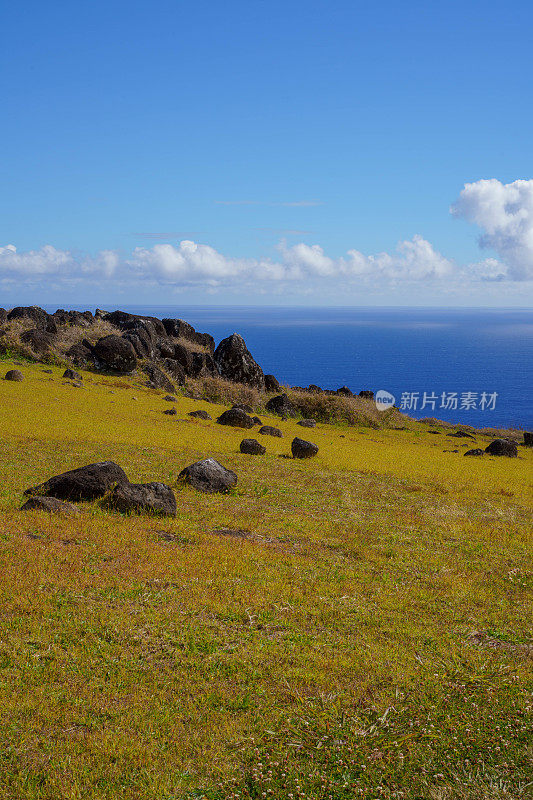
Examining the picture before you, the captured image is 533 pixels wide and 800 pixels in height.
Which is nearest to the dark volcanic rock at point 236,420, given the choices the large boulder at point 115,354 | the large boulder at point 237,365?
the large boulder at point 115,354

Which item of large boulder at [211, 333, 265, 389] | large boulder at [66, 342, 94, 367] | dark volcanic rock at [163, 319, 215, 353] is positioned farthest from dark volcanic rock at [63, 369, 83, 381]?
dark volcanic rock at [163, 319, 215, 353]

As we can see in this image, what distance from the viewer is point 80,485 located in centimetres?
1880

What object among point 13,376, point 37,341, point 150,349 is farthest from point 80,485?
point 150,349

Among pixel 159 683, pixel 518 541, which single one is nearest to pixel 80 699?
pixel 159 683

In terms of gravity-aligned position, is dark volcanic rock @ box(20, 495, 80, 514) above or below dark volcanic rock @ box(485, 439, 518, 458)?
above

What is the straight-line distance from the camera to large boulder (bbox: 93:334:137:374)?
61.8 metres

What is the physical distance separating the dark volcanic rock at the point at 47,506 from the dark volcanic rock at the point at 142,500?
135 centimetres

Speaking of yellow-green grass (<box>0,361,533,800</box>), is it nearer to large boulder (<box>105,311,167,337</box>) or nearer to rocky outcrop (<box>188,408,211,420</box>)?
rocky outcrop (<box>188,408,211,420</box>)

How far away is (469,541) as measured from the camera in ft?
61.0

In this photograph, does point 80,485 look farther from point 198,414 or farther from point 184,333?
point 184,333

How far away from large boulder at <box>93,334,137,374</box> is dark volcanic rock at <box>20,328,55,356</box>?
20.3 feet

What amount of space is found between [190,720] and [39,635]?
369cm

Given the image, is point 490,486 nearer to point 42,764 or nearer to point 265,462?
point 265,462

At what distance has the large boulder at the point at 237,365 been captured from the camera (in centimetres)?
7331
